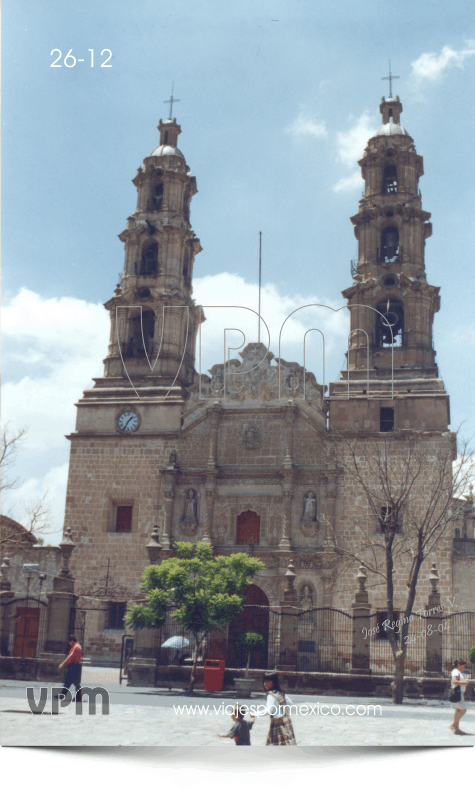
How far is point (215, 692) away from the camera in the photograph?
2055cm

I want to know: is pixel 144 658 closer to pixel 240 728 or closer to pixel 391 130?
pixel 240 728

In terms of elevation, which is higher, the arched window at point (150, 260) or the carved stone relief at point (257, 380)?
the arched window at point (150, 260)

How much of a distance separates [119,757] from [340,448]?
20.5 meters

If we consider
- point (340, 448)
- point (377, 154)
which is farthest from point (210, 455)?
point (377, 154)

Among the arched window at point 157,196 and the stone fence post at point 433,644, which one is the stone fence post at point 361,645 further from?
the arched window at point 157,196

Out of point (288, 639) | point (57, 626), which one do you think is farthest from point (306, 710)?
point (57, 626)

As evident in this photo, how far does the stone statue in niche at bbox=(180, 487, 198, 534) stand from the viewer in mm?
31359

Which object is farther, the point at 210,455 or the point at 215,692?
the point at 210,455

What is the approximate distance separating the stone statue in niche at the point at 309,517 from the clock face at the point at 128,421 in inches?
302

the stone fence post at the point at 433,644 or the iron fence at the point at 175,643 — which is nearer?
the stone fence post at the point at 433,644

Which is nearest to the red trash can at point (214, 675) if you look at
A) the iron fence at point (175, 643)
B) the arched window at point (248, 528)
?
the iron fence at point (175, 643)

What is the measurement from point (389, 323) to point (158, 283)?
33.4 feet

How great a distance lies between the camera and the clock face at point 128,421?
3297cm

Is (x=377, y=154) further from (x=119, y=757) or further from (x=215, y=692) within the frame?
(x=119, y=757)
